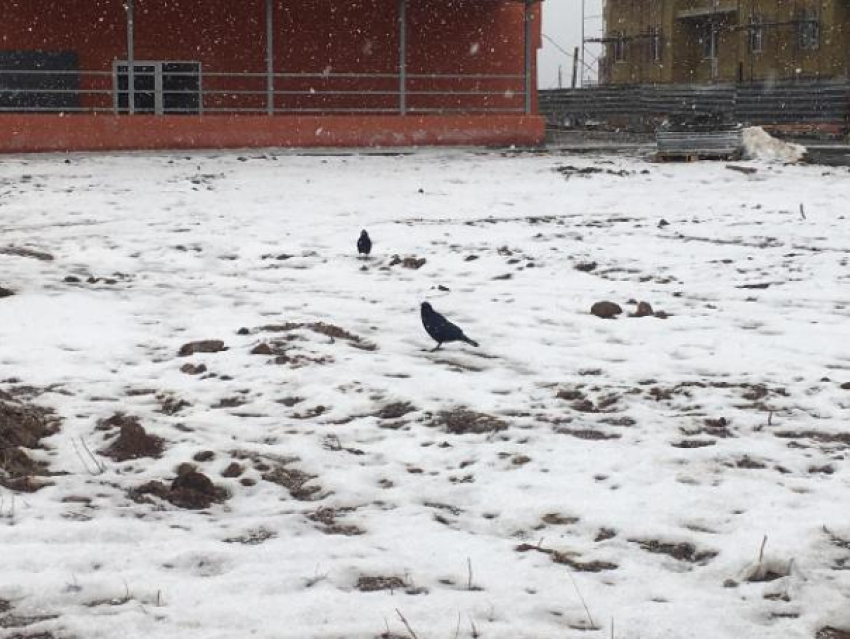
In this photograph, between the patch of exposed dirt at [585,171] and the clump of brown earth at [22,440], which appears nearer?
the clump of brown earth at [22,440]

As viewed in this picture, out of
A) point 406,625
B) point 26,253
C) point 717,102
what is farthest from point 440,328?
point 717,102

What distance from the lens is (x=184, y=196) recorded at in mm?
14281

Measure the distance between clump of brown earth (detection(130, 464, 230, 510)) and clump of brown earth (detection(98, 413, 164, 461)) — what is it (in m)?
0.39

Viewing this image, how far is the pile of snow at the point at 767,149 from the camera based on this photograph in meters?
20.0

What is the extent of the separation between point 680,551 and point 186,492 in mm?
1780

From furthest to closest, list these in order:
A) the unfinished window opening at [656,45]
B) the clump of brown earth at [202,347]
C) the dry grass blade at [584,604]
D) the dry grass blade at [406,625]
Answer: the unfinished window opening at [656,45] → the clump of brown earth at [202,347] → the dry grass blade at [584,604] → the dry grass blade at [406,625]

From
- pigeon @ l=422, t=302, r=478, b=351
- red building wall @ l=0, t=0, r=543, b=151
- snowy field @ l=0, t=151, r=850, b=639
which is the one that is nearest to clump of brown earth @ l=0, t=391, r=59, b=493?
snowy field @ l=0, t=151, r=850, b=639

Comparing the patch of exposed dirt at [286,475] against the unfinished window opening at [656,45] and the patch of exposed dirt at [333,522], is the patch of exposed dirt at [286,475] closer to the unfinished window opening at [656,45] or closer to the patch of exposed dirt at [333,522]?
the patch of exposed dirt at [333,522]

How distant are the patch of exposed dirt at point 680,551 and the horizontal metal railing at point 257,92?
2116 cm

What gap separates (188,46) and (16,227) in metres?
15.6

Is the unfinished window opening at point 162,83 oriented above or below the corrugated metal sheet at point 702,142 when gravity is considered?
above

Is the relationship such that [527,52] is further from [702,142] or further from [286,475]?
[286,475]

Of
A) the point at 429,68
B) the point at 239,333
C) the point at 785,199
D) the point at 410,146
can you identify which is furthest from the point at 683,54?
the point at 239,333

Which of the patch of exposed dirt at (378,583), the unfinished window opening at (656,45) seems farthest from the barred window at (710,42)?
the patch of exposed dirt at (378,583)
